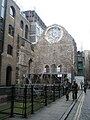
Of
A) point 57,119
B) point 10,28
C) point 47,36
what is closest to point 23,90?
point 57,119

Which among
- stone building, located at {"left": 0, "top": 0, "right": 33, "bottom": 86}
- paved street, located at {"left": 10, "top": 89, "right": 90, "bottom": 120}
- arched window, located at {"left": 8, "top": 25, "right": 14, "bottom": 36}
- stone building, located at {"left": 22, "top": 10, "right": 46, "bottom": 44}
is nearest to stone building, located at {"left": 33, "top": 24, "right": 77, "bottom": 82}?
stone building, located at {"left": 22, "top": 10, "right": 46, "bottom": 44}

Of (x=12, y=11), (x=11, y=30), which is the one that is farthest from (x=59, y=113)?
(x=12, y=11)

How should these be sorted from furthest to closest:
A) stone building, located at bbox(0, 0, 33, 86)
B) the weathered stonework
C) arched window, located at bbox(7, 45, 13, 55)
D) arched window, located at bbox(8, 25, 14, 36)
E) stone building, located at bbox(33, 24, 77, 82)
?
the weathered stonework, stone building, located at bbox(33, 24, 77, 82), arched window, located at bbox(8, 25, 14, 36), arched window, located at bbox(7, 45, 13, 55), stone building, located at bbox(0, 0, 33, 86)

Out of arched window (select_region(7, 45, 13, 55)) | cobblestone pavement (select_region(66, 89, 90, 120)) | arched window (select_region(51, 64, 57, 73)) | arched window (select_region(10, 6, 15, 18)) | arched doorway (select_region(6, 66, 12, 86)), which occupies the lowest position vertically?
cobblestone pavement (select_region(66, 89, 90, 120))

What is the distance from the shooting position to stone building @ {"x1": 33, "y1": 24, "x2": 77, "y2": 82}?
52.1 metres

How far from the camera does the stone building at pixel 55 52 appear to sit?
52.1m

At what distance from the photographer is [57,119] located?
980cm

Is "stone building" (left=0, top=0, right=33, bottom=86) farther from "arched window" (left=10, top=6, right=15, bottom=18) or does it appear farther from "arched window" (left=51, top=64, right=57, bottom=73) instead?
"arched window" (left=51, top=64, right=57, bottom=73)

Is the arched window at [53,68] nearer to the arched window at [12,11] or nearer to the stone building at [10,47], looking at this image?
the stone building at [10,47]

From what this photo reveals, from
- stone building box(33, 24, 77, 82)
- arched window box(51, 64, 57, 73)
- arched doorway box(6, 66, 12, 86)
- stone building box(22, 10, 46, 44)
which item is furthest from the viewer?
stone building box(22, 10, 46, 44)

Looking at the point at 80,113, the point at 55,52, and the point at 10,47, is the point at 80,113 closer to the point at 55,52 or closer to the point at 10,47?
the point at 10,47

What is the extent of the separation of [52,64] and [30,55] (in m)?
7.81

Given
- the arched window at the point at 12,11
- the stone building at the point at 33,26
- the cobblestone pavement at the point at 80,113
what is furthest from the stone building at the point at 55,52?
the cobblestone pavement at the point at 80,113

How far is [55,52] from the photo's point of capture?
53.9 meters
